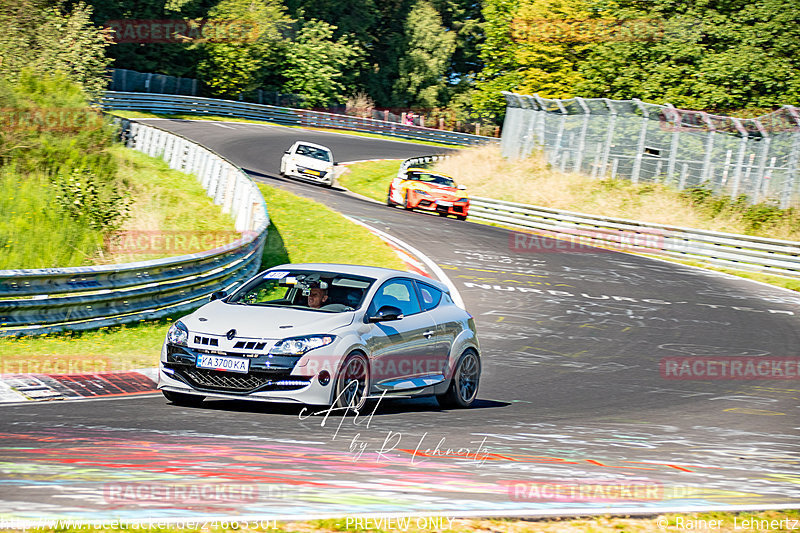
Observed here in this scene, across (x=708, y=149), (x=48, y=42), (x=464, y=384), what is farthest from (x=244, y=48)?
(x=464, y=384)

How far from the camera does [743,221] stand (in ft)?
108

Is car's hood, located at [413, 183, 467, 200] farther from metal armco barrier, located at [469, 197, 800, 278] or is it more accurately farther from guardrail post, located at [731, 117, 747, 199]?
guardrail post, located at [731, 117, 747, 199]

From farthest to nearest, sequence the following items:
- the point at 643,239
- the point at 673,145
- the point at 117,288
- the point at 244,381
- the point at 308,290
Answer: the point at 673,145 < the point at 643,239 < the point at 117,288 < the point at 308,290 < the point at 244,381

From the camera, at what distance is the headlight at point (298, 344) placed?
861cm

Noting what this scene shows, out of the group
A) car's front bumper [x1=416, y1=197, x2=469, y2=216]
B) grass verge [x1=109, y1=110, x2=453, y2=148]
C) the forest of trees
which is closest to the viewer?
car's front bumper [x1=416, y1=197, x2=469, y2=216]

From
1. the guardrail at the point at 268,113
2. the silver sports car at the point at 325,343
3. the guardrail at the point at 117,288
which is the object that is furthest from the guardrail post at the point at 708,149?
the guardrail at the point at 268,113

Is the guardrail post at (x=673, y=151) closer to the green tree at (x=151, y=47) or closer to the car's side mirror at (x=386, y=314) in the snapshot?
the car's side mirror at (x=386, y=314)

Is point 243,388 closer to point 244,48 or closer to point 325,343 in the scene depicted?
point 325,343

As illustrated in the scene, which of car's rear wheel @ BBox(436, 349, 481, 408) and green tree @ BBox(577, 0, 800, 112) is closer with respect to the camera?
car's rear wheel @ BBox(436, 349, 481, 408)

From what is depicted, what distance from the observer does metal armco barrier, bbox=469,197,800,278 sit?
2730cm

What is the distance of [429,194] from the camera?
3177 cm

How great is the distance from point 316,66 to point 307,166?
126 feet

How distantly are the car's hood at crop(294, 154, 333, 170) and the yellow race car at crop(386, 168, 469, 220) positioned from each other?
522cm

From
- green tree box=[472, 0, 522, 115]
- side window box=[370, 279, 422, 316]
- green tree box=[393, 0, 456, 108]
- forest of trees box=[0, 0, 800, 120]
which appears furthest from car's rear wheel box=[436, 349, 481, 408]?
green tree box=[393, 0, 456, 108]
